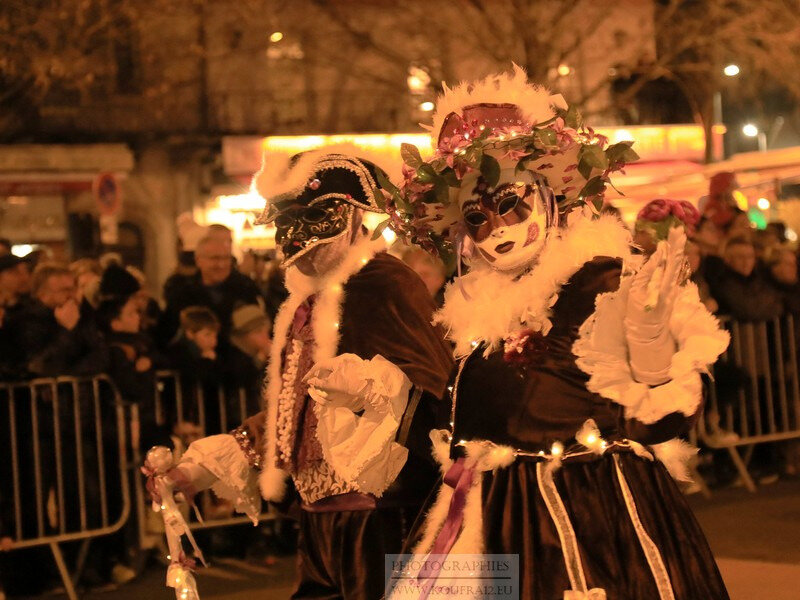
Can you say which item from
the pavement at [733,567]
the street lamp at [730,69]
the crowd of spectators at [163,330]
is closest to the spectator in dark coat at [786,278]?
the crowd of spectators at [163,330]

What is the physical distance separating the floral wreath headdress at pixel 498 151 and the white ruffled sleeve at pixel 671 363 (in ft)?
2.01

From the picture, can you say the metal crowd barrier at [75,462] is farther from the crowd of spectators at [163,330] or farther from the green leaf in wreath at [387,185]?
the green leaf in wreath at [387,185]

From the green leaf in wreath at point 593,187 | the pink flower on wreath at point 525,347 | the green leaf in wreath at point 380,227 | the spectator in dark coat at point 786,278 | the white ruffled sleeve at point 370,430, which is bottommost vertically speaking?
the white ruffled sleeve at point 370,430

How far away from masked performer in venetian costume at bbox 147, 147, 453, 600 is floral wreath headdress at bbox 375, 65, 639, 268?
0.43m

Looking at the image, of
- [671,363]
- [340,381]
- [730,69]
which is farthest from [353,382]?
[730,69]

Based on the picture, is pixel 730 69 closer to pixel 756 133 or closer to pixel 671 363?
pixel 756 133

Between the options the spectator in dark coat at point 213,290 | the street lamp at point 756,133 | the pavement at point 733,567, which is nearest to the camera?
the pavement at point 733,567

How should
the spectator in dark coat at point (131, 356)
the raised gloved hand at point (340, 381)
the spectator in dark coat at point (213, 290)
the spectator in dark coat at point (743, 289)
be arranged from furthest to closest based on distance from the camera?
the spectator in dark coat at point (743, 289) → the spectator in dark coat at point (213, 290) → the spectator in dark coat at point (131, 356) → the raised gloved hand at point (340, 381)

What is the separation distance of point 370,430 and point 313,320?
66 centimetres

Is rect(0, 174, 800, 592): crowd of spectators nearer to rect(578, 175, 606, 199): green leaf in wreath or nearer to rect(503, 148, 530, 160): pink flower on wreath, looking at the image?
rect(578, 175, 606, 199): green leaf in wreath

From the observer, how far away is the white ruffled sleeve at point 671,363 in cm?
305

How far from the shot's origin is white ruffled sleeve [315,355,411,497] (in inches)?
160

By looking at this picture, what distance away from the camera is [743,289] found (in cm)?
885

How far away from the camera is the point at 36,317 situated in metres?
7.09
